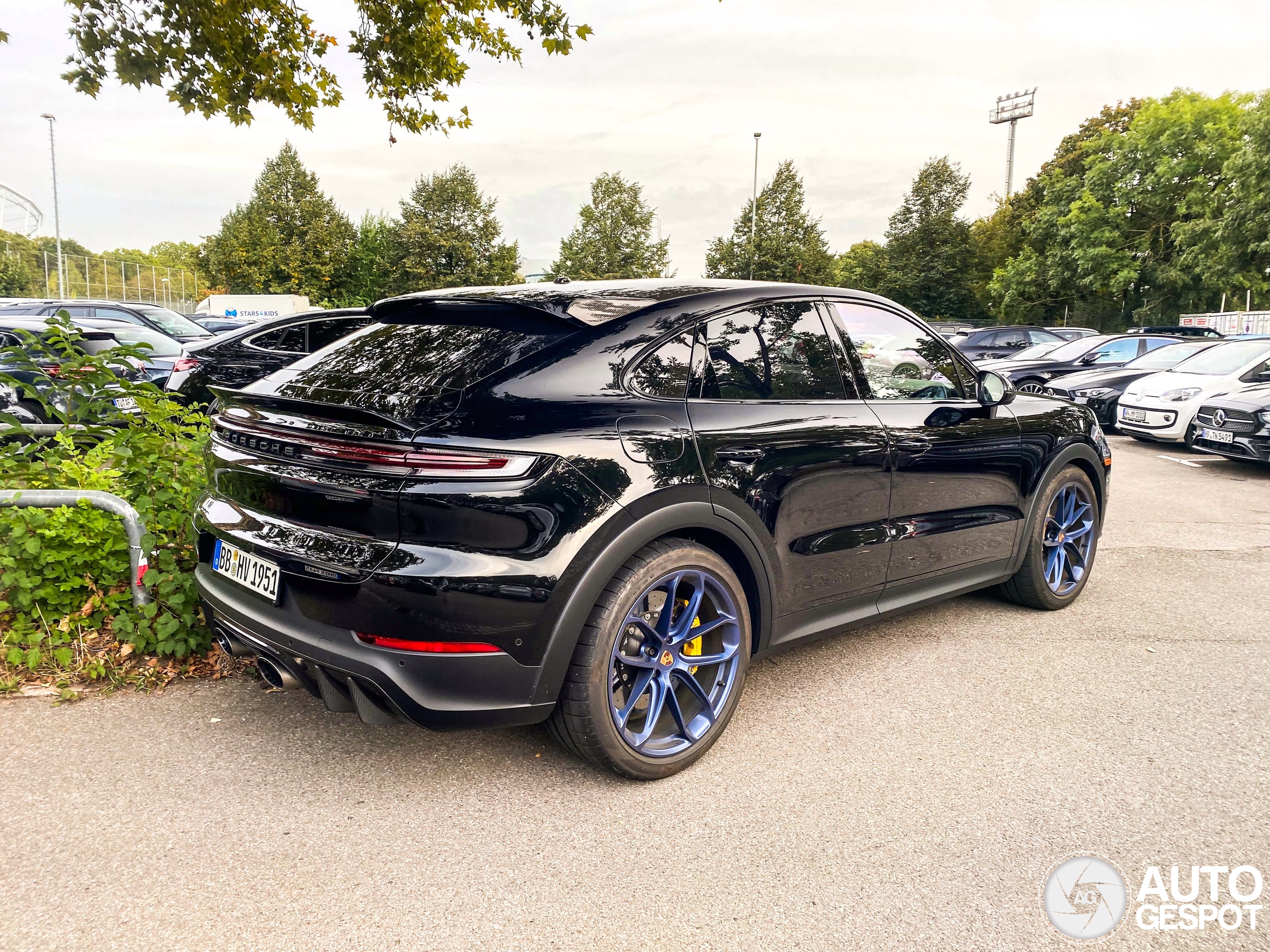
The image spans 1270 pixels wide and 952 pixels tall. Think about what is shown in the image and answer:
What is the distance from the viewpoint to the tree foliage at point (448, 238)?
55.4m

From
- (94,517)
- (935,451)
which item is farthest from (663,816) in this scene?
(94,517)

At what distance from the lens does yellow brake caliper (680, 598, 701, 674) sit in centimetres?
307

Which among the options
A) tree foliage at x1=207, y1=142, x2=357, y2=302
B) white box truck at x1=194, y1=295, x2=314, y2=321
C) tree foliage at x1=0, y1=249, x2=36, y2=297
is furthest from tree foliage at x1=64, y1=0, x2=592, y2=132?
tree foliage at x1=0, y1=249, x2=36, y2=297

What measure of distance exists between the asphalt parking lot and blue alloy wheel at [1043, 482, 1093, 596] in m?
0.74

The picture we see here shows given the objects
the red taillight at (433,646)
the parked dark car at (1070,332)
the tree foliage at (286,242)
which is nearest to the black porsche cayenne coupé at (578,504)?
the red taillight at (433,646)

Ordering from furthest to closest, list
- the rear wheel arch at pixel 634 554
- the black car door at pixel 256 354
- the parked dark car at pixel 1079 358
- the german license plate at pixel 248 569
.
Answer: the parked dark car at pixel 1079 358 → the black car door at pixel 256 354 → the german license plate at pixel 248 569 → the rear wheel arch at pixel 634 554

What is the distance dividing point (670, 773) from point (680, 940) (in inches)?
31.3

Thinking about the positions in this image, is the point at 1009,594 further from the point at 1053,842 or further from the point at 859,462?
the point at 1053,842

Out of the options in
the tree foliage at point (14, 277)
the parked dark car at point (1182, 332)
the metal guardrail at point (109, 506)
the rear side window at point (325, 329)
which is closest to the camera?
the metal guardrail at point (109, 506)

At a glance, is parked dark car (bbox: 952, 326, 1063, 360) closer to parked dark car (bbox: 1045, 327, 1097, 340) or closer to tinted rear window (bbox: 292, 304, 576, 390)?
parked dark car (bbox: 1045, 327, 1097, 340)

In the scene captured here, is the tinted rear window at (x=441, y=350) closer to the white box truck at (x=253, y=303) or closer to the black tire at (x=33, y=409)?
the black tire at (x=33, y=409)

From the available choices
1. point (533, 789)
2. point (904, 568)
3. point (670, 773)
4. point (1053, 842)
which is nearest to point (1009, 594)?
point (904, 568)

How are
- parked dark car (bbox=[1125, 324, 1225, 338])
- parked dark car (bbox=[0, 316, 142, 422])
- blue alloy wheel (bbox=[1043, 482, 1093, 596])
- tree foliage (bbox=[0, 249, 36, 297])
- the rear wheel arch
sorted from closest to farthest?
the rear wheel arch → parked dark car (bbox=[0, 316, 142, 422]) → blue alloy wheel (bbox=[1043, 482, 1093, 596]) → parked dark car (bbox=[1125, 324, 1225, 338]) → tree foliage (bbox=[0, 249, 36, 297])

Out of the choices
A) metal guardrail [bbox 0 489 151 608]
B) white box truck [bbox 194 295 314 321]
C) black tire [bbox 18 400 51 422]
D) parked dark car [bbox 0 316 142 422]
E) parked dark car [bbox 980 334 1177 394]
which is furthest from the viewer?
white box truck [bbox 194 295 314 321]
